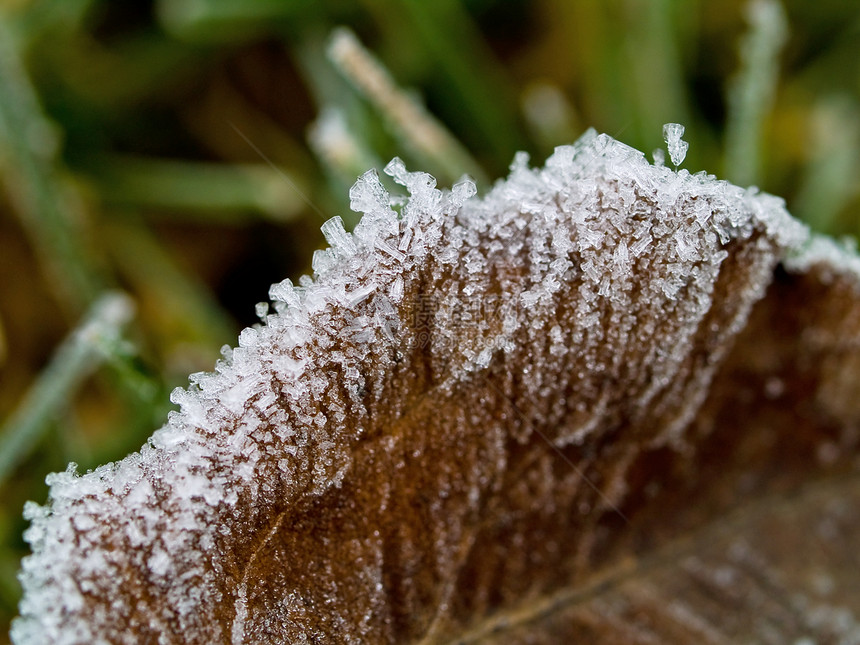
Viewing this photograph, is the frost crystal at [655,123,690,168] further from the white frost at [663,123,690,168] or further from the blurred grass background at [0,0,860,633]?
the blurred grass background at [0,0,860,633]

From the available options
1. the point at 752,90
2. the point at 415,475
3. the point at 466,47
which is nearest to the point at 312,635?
the point at 415,475

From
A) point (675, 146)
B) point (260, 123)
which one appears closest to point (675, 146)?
point (675, 146)

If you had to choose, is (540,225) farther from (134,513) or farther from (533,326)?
(134,513)

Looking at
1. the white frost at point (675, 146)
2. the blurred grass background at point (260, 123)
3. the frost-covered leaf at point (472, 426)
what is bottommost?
the frost-covered leaf at point (472, 426)

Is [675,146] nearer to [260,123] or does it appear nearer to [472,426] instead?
[472,426]

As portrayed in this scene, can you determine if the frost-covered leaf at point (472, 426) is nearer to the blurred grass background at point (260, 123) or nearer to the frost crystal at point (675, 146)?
the frost crystal at point (675, 146)

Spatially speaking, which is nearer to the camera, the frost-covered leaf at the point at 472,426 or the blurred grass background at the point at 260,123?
the frost-covered leaf at the point at 472,426

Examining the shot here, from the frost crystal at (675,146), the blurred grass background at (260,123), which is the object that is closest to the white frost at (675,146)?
the frost crystal at (675,146)

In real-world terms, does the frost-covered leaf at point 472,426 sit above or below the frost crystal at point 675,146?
below
